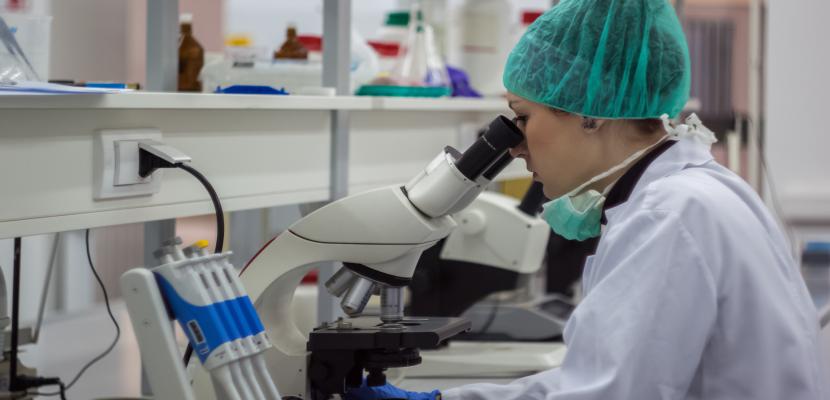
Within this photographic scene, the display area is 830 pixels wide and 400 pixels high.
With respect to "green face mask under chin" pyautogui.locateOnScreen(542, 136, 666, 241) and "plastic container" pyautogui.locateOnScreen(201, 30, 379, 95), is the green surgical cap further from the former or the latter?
"plastic container" pyautogui.locateOnScreen(201, 30, 379, 95)

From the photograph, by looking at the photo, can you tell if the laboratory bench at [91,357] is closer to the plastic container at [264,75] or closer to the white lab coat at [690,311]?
the plastic container at [264,75]

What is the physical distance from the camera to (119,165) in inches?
44.1

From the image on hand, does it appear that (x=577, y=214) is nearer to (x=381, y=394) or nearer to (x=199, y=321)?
(x=381, y=394)

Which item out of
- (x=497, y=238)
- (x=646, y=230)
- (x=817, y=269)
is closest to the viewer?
(x=646, y=230)

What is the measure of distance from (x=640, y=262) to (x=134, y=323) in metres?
0.49

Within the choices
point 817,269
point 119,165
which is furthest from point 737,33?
point 119,165

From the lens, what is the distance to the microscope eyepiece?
3.50 ft

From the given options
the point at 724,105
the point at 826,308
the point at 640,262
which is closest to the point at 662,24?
the point at 640,262

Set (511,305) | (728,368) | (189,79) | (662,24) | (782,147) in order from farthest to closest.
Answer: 1. (782,147)
2. (511,305)
3. (189,79)
4. (662,24)
5. (728,368)

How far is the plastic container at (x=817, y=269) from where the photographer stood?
9.50 ft

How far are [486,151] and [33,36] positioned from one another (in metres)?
0.59

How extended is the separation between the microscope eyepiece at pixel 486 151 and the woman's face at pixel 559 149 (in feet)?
0.21

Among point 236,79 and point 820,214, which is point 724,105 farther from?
point 236,79

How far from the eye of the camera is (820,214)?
4617 millimetres
